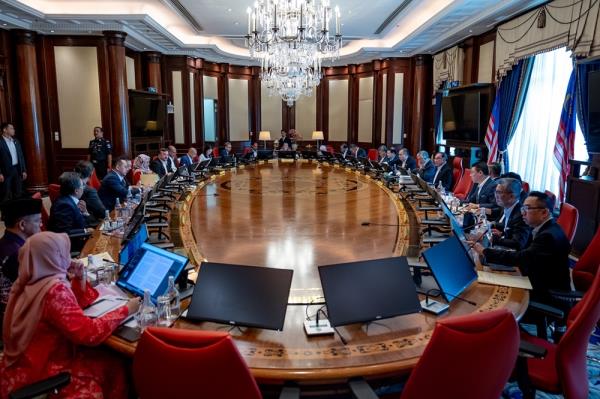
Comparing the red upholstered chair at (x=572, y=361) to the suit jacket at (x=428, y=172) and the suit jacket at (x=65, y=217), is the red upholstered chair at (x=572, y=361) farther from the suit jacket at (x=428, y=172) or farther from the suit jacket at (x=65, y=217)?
the suit jacket at (x=428, y=172)

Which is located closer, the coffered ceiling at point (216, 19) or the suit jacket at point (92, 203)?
the suit jacket at point (92, 203)

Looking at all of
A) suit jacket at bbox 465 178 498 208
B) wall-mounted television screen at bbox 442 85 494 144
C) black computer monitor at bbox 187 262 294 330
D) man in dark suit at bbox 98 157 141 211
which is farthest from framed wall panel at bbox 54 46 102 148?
black computer monitor at bbox 187 262 294 330

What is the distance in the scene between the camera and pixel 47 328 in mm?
1784

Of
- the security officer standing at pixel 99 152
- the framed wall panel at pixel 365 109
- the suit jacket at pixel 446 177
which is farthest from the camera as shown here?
the framed wall panel at pixel 365 109

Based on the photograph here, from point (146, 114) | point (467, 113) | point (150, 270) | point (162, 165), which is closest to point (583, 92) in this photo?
point (467, 113)

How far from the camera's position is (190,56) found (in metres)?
11.6

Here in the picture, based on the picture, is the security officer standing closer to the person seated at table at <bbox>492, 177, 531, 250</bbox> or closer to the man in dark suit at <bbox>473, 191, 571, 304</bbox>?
the person seated at table at <bbox>492, 177, 531, 250</bbox>

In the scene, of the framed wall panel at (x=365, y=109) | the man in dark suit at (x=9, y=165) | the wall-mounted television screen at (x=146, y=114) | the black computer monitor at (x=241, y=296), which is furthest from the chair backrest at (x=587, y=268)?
the framed wall panel at (x=365, y=109)

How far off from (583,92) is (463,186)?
1751 mm

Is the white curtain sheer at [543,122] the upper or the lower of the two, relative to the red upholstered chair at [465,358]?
upper

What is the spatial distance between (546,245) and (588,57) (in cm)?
351

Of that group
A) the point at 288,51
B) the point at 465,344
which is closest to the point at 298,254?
the point at 465,344

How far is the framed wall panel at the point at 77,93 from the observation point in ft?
27.4

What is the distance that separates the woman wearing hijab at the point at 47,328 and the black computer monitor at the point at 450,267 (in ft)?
4.66
